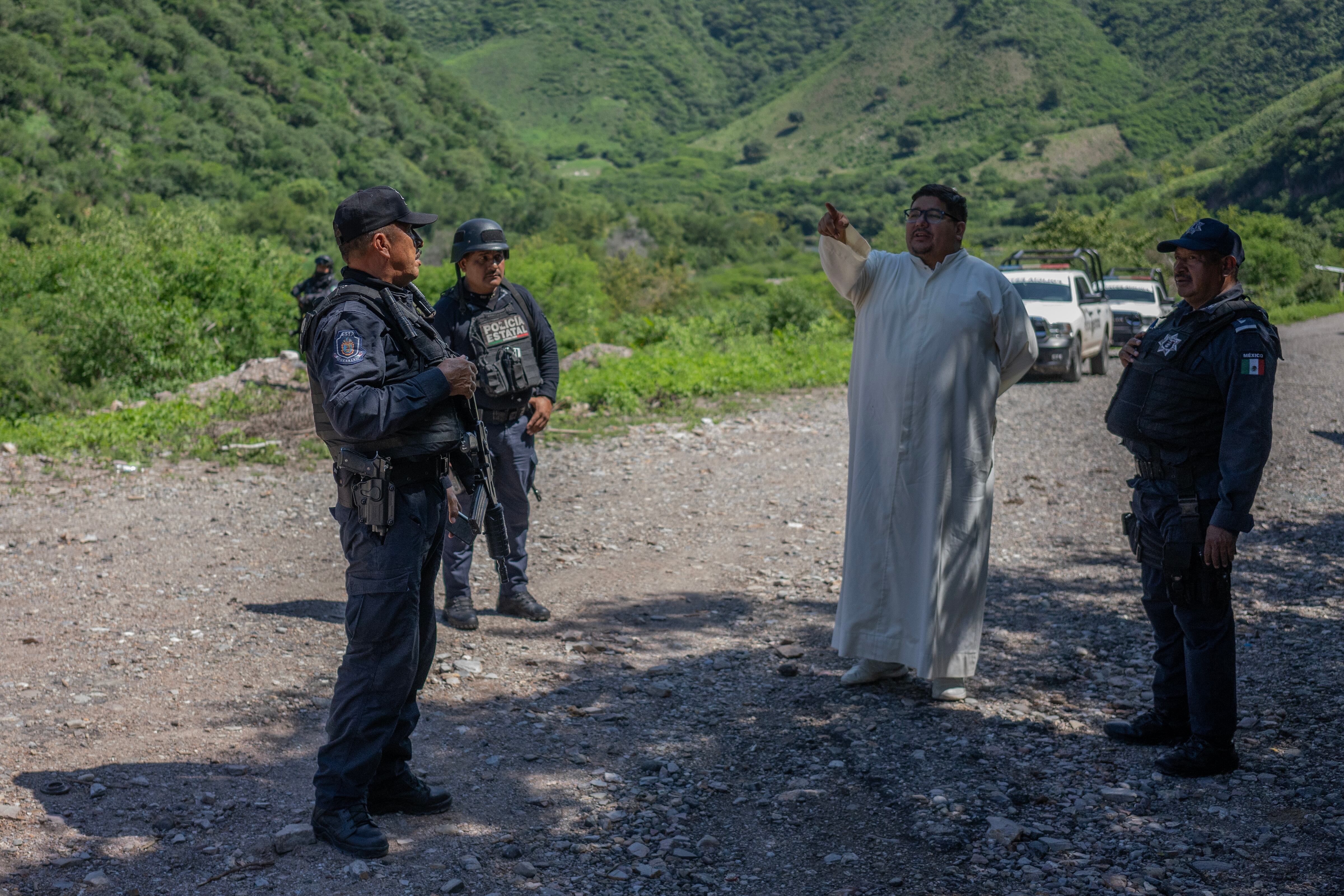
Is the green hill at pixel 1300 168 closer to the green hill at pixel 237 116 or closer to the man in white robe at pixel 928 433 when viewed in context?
the green hill at pixel 237 116

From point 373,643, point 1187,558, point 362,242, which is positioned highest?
point 362,242

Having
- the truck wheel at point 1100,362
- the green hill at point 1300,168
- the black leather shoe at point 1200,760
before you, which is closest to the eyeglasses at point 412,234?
the black leather shoe at point 1200,760

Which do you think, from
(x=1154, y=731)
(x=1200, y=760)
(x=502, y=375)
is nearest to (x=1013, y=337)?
(x=1154, y=731)

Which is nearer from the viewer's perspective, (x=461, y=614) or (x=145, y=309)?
(x=461, y=614)

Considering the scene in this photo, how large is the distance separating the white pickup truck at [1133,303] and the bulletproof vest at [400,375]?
61.5ft

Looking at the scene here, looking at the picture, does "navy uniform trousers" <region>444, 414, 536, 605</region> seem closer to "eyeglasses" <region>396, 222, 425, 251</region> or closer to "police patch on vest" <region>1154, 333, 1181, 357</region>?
"eyeglasses" <region>396, 222, 425, 251</region>

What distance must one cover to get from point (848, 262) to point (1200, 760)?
2275 millimetres

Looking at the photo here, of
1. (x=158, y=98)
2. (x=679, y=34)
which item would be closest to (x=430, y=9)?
(x=679, y=34)

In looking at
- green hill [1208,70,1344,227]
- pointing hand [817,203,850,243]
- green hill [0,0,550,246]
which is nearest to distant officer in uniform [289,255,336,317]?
pointing hand [817,203,850,243]

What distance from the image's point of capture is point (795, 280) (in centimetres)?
2734

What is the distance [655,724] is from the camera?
13.9 ft

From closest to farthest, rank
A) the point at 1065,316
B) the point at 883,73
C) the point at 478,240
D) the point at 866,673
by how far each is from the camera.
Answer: the point at 866,673, the point at 478,240, the point at 1065,316, the point at 883,73

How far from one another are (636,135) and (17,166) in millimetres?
132186

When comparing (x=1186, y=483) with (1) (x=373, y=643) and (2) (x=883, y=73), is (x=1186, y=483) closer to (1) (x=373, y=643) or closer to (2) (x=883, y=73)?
(1) (x=373, y=643)
